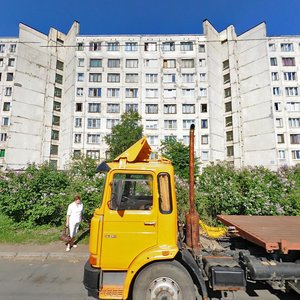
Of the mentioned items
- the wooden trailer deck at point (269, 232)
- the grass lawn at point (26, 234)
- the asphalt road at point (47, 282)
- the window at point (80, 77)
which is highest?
the window at point (80, 77)

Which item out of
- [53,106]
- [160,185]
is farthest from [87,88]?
[160,185]

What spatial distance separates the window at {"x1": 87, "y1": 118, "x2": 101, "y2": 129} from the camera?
122ft

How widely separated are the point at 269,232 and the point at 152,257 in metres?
2.24

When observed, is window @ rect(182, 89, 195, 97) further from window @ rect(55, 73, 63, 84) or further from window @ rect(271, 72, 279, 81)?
A: window @ rect(55, 73, 63, 84)

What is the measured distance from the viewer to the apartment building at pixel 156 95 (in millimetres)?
36469

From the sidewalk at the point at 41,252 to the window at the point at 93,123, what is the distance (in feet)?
102

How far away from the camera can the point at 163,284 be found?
3.61 metres

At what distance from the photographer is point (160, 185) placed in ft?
12.7

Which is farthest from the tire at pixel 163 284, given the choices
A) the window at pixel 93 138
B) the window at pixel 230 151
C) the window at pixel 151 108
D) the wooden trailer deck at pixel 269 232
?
the window at pixel 230 151

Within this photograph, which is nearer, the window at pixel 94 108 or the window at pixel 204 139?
the window at pixel 204 139

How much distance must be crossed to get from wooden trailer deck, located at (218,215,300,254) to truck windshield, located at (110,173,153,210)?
1.94 m

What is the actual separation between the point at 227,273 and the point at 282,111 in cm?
4034

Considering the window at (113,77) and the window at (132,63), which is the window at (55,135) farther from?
the window at (132,63)

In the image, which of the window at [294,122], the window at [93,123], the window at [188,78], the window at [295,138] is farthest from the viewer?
the window at [188,78]
